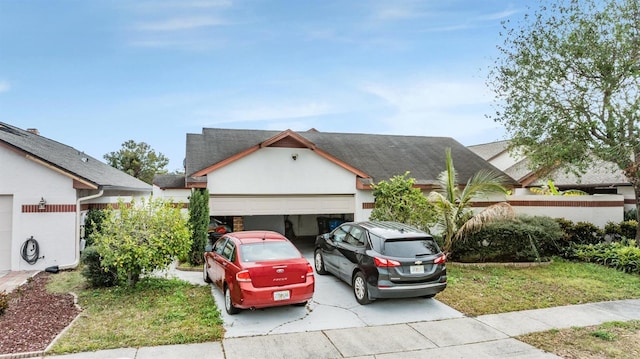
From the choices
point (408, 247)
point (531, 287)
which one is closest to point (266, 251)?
point (408, 247)

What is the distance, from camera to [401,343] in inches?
228

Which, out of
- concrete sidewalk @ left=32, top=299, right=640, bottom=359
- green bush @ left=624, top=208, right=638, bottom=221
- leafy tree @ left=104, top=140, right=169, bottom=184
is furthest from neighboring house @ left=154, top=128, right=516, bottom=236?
leafy tree @ left=104, top=140, right=169, bottom=184

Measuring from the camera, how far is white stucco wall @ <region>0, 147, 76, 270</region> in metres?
10.7

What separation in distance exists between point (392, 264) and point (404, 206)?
16.1ft

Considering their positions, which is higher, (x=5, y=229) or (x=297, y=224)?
(x=5, y=229)

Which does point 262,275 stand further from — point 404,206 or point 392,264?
point 404,206

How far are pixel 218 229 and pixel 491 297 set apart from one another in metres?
10.5

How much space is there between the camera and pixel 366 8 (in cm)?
1284

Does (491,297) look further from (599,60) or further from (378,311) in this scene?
(599,60)

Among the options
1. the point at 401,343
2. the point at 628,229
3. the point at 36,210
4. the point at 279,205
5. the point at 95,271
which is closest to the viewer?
the point at 401,343

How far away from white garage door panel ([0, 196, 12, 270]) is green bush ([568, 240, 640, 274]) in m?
18.3

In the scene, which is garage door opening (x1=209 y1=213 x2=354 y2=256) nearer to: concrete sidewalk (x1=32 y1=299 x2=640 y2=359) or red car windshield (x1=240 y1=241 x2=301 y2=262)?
red car windshield (x1=240 y1=241 x2=301 y2=262)

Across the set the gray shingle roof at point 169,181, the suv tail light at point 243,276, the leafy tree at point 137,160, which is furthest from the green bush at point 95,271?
the leafy tree at point 137,160

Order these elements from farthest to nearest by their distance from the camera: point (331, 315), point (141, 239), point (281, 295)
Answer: point (141, 239) < point (331, 315) < point (281, 295)
